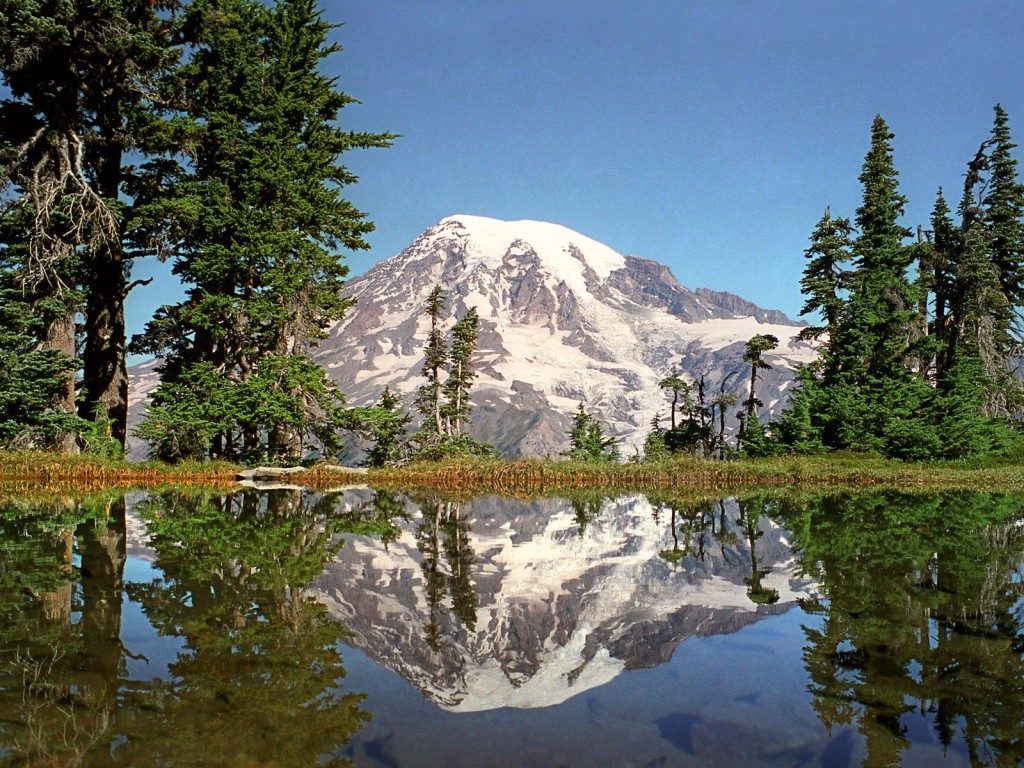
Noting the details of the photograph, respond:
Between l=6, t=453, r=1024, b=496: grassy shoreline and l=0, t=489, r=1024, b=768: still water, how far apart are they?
14.3 meters

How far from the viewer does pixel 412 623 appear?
25.3 feet

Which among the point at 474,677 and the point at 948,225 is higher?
the point at 948,225

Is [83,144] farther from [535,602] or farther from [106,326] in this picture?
[535,602]

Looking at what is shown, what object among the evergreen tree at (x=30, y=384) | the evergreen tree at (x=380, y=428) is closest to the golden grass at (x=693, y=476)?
the evergreen tree at (x=380, y=428)

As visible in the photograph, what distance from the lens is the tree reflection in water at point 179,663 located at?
14.4 feet

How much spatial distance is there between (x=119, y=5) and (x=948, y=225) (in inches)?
1912

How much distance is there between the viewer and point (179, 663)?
5836 mm

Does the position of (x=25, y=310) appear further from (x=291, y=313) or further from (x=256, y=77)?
(x=256, y=77)

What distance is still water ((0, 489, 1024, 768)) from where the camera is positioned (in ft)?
15.3

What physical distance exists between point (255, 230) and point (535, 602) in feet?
88.5

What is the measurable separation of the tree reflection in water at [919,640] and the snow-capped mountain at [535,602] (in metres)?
0.89

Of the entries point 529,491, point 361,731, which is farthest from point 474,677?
point 529,491

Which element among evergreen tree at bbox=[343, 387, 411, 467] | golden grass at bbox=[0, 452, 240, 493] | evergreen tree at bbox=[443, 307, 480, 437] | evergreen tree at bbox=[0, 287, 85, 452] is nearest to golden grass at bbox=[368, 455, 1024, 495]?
evergreen tree at bbox=[343, 387, 411, 467]

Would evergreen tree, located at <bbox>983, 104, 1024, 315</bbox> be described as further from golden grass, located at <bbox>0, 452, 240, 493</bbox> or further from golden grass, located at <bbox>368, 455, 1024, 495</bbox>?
golden grass, located at <bbox>0, 452, 240, 493</bbox>
